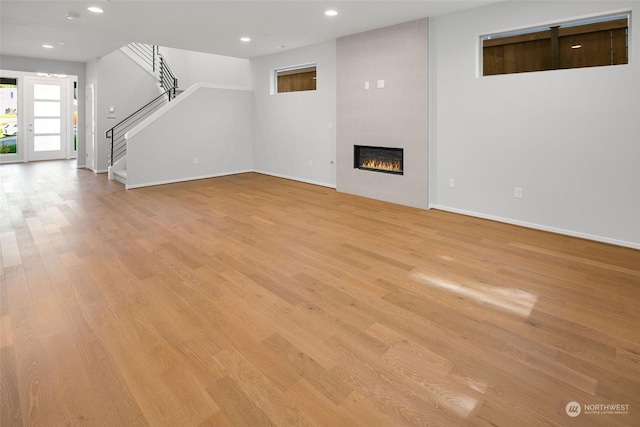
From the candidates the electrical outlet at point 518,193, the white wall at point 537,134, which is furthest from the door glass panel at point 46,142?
the electrical outlet at point 518,193

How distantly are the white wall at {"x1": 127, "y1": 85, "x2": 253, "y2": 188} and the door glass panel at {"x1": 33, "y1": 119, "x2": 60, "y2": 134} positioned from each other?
6.29 metres

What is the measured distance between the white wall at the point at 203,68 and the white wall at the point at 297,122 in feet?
5.63

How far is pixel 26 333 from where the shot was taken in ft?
7.28

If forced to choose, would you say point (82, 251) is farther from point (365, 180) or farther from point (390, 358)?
point (365, 180)

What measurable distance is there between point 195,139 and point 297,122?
7.71 feet

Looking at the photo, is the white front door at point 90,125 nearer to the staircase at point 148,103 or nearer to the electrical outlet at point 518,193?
A: the staircase at point 148,103

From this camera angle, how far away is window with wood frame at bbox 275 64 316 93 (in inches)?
294

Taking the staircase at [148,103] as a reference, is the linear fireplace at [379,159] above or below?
below

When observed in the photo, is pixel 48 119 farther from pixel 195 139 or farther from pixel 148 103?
pixel 195 139

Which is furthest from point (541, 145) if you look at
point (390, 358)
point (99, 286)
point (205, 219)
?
point (99, 286)

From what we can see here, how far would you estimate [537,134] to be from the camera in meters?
4.37

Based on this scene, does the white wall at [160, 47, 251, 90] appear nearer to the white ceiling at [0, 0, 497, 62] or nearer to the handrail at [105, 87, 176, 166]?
the handrail at [105, 87, 176, 166]

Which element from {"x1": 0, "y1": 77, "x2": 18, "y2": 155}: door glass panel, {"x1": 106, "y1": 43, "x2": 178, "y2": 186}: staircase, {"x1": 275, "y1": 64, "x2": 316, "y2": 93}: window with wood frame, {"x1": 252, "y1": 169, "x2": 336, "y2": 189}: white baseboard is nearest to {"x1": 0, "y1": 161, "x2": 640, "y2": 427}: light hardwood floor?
{"x1": 252, "y1": 169, "x2": 336, "y2": 189}: white baseboard

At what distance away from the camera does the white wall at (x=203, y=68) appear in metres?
10.2
